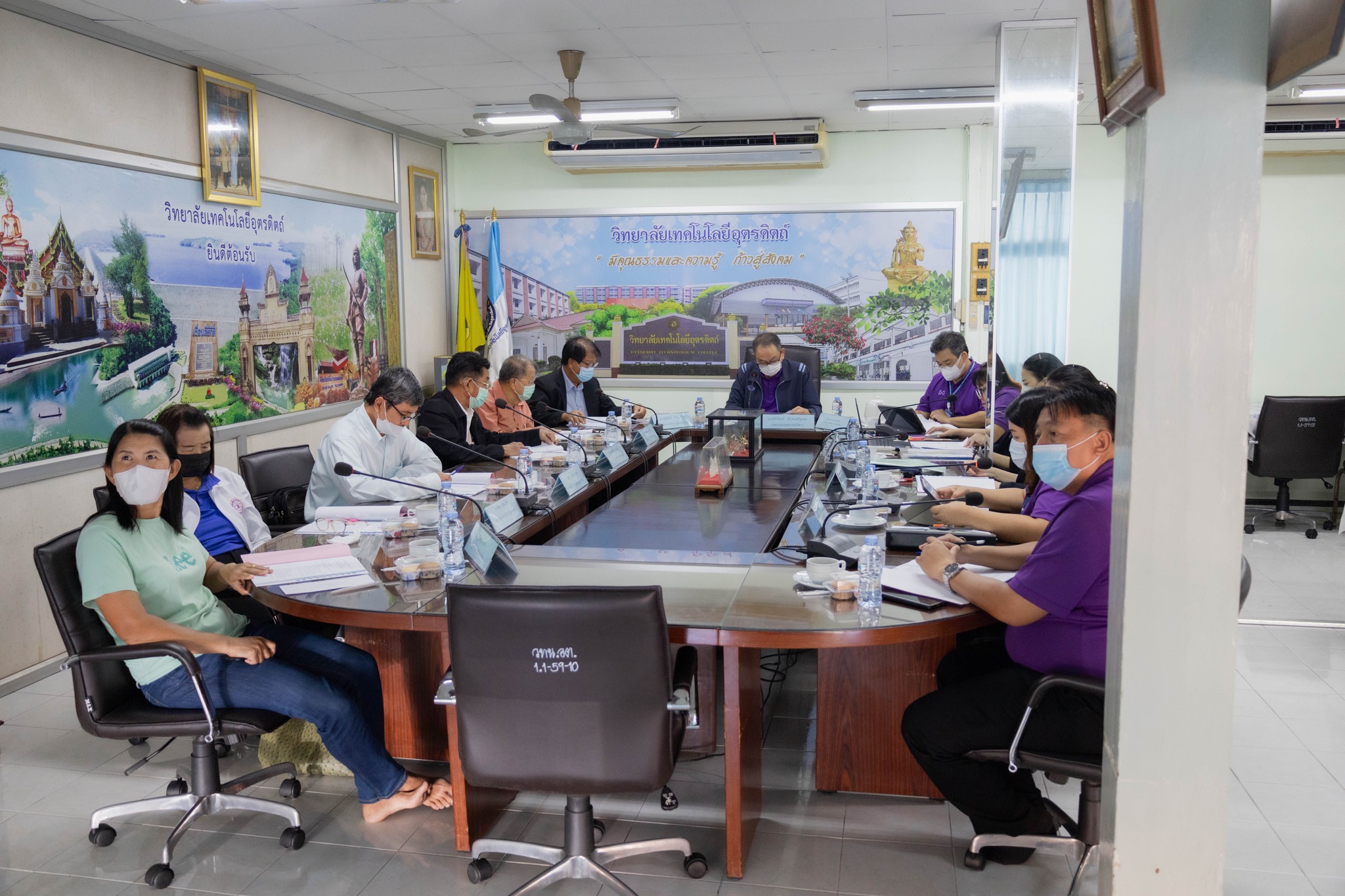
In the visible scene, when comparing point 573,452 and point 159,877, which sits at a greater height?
point 573,452

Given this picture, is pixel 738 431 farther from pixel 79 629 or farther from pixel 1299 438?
pixel 1299 438

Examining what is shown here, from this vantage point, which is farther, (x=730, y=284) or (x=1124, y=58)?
(x=730, y=284)

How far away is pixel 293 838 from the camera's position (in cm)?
258

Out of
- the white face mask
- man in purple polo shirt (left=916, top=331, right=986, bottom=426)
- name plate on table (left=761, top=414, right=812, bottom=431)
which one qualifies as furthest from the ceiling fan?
the white face mask

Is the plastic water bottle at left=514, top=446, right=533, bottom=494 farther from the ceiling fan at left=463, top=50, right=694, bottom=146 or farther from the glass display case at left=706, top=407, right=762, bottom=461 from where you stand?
the ceiling fan at left=463, top=50, right=694, bottom=146

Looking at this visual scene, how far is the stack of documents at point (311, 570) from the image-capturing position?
255 centimetres

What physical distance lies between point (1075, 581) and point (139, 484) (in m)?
2.24

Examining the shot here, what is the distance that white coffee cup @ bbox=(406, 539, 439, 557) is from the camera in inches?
108

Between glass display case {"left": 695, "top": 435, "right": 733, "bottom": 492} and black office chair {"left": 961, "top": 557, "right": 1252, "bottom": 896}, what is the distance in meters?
1.74

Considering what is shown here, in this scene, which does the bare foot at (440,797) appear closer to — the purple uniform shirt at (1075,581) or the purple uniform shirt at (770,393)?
the purple uniform shirt at (1075,581)

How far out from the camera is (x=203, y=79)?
4.92 meters

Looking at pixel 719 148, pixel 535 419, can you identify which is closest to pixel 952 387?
pixel 719 148

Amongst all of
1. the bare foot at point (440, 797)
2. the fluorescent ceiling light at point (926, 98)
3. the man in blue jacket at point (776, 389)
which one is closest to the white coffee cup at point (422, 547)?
the bare foot at point (440, 797)

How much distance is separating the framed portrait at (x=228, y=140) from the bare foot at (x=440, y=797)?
11.5 feet
